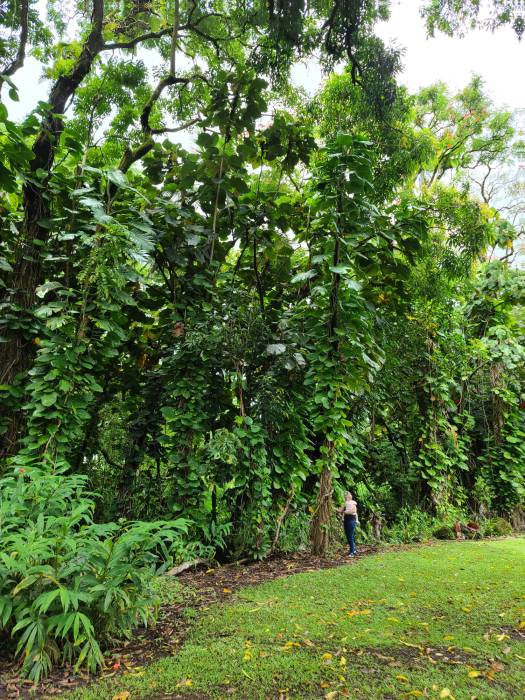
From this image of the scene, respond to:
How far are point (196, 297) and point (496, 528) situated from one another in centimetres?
575

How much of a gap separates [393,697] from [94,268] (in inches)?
131

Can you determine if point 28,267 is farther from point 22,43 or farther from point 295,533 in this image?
point 295,533

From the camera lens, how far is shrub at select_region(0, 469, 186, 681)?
2121 mm

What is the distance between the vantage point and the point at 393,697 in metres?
1.98

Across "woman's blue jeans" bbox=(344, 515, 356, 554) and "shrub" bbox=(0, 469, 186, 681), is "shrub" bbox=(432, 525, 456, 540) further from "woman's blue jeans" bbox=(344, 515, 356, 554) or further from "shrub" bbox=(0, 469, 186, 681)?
"shrub" bbox=(0, 469, 186, 681)

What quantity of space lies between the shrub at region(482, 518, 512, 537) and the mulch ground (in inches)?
128

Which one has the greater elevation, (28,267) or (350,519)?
(28,267)

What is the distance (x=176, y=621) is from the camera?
9.41 feet

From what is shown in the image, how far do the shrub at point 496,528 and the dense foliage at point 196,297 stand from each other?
800mm

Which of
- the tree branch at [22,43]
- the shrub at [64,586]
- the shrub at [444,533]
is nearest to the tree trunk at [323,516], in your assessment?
the shrub at [64,586]

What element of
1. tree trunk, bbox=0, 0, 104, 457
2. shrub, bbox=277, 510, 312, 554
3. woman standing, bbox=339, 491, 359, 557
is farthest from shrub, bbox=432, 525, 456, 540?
tree trunk, bbox=0, 0, 104, 457

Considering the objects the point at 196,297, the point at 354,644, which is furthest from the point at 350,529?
the point at 196,297

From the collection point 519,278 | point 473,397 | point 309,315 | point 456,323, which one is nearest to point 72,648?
point 309,315

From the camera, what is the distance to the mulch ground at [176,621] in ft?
6.82
